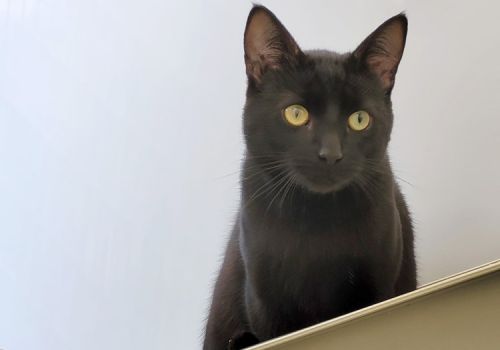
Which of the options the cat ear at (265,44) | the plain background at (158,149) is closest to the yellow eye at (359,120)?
the cat ear at (265,44)

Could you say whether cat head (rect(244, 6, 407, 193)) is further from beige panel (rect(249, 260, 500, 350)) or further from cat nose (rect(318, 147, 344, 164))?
beige panel (rect(249, 260, 500, 350))

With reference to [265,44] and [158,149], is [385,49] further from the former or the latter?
[158,149]

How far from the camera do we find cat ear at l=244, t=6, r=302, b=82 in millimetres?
850

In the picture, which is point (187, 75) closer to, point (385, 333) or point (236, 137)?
point (236, 137)

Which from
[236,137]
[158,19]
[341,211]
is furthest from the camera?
[158,19]

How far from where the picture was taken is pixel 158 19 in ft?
4.21

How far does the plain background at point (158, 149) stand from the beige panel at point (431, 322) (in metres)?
0.42

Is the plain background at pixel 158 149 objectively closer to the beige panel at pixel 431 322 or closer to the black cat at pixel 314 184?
the black cat at pixel 314 184

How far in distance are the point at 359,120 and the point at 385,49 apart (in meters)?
0.11

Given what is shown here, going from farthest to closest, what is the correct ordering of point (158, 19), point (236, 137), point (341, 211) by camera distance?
point (158, 19), point (236, 137), point (341, 211)

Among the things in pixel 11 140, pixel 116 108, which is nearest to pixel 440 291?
pixel 116 108

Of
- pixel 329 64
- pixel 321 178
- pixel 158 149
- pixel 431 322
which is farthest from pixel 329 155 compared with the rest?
pixel 158 149

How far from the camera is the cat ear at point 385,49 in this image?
0.85m

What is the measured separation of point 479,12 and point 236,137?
0.47 metres
